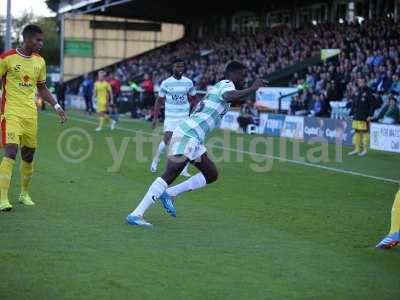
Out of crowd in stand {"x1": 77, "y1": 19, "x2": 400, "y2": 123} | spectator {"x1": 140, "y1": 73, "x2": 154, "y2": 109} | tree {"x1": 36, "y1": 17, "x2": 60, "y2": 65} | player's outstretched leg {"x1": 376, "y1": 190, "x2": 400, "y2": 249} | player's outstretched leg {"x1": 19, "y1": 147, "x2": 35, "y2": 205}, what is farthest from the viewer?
tree {"x1": 36, "y1": 17, "x2": 60, "y2": 65}

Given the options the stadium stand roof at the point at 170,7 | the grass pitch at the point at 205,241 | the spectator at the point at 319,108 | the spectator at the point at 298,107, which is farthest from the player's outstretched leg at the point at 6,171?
the stadium stand roof at the point at 170,7

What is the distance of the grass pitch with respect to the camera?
6.29m

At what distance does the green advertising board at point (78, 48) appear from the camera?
59116mm

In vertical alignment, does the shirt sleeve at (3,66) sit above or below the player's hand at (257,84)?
above

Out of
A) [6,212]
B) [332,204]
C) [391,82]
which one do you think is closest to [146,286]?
[6,212]

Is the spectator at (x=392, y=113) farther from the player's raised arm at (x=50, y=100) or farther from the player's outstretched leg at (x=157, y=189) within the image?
the player's outstretched leg at (x=157, y=189)

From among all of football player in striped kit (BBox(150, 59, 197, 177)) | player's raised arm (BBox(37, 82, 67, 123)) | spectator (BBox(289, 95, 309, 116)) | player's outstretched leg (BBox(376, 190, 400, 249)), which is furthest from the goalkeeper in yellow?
spectator (BBox(289, 95, 309, 116))

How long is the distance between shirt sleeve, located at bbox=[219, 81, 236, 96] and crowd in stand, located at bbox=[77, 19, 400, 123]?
16004 millimetres

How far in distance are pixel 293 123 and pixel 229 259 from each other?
67.6 feet

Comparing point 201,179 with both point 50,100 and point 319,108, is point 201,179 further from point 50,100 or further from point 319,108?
point 319,108

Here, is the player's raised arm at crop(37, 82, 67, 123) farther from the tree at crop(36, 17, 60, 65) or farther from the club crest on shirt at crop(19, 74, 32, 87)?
the tree at crop(36, 17, 60, 65)

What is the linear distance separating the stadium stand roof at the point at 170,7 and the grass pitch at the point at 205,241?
33.2 metres

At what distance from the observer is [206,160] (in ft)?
30.8

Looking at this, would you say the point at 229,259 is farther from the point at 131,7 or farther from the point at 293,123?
the point at 131,7
